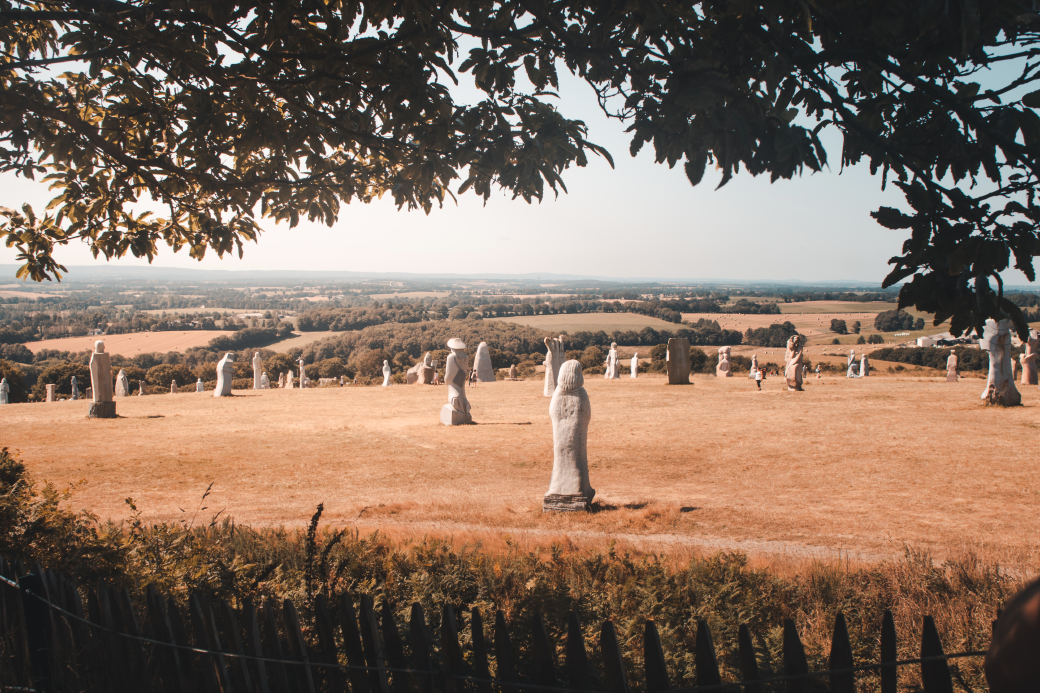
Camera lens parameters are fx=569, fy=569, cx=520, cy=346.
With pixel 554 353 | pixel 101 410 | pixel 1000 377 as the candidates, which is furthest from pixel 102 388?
pixel 1000 377

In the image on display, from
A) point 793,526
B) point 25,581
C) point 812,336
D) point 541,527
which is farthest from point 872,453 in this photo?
point 812,336

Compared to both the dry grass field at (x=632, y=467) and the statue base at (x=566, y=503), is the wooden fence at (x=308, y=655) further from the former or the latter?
the statue base at (x=566, y=503)

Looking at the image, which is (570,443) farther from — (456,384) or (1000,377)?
(1000,377)

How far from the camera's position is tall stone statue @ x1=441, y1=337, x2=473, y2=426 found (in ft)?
59.5

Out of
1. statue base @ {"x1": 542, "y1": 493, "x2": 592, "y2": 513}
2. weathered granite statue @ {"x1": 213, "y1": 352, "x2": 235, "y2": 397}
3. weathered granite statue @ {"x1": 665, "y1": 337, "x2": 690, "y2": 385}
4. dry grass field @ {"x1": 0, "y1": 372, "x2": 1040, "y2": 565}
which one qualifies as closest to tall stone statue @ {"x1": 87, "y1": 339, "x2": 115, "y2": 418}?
dry grass field @ {"x1": 0, "y1": 372, "x2": 1040, "y2": 565}

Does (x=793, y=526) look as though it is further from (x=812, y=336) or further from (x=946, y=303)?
(x=812, y=336)

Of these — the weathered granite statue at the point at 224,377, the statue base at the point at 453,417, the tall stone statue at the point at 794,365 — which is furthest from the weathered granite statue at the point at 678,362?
the weathered granite statue at the point at 224,377

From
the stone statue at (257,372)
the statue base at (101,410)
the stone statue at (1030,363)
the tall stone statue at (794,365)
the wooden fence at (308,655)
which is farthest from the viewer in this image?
the stone statue at (257,372)

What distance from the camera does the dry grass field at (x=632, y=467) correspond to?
8.95 metres

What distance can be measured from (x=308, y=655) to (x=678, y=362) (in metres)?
25.5

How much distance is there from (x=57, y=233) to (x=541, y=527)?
7778mm

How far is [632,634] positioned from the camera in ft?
13.3

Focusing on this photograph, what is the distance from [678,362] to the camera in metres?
26.8

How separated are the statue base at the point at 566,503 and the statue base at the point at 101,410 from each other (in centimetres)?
1762
